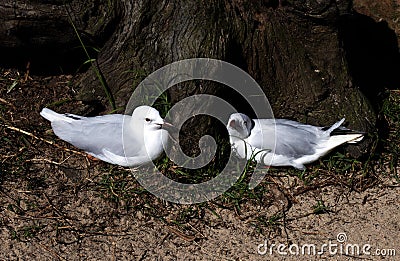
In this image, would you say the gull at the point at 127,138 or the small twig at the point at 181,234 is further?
the gull at the point at 127,138

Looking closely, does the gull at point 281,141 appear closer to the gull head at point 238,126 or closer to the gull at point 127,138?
the gull head at point 238,126

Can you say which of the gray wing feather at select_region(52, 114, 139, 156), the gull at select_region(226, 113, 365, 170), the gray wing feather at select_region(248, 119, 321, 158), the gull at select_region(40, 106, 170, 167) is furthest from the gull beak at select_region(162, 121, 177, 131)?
the gray wing feather at select_region(248, 119, 321, 158)

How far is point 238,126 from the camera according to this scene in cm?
485

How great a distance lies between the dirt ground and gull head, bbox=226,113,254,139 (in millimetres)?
347

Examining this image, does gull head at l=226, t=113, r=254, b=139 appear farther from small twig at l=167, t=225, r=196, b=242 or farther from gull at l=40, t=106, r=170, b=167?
small twig at l=167, t=225, r=196, b=242

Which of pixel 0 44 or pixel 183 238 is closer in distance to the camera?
pixel 183 238

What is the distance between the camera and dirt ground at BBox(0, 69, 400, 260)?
436cm

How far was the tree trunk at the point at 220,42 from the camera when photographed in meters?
4.86

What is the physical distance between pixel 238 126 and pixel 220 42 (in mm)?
585

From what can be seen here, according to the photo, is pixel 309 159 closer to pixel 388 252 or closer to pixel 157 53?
pixel 388 252

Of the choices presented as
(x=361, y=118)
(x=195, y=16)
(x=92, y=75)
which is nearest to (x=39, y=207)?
(x=92, y=75)

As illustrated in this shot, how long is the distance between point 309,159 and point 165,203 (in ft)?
3.46

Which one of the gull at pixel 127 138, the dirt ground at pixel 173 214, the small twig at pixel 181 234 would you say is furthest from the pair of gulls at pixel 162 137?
the small twig at pixel 181 234

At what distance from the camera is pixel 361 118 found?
5164 mm
